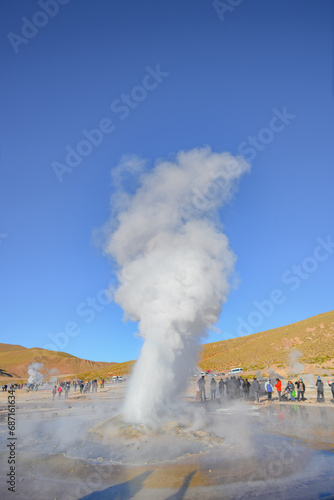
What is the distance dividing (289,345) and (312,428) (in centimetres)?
6864

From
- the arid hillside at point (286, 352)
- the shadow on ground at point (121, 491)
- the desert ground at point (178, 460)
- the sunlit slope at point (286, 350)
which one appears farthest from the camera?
the sunlit slope at point (286, 350)

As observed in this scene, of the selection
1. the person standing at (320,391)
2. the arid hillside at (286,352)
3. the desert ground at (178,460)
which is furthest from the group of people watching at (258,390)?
the arid hillside at (286,352)

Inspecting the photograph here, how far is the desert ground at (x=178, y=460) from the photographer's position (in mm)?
7438

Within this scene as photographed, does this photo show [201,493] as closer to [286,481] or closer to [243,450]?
[286,481]

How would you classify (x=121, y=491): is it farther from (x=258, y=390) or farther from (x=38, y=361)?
(x=38, y=361)

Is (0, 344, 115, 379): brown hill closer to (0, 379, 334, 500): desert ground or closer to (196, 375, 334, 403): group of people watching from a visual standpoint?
(196, 375, 334, 403): group of people watching

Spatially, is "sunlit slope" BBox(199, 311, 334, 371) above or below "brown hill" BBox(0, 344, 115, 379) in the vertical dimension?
above

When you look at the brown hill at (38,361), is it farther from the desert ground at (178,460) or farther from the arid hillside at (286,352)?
the desert ground at (178,460)

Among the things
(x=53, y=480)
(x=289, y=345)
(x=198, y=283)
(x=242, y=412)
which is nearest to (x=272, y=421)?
(x=242, y=412)

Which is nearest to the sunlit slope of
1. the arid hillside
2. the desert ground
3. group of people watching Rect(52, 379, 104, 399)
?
the arid hillside

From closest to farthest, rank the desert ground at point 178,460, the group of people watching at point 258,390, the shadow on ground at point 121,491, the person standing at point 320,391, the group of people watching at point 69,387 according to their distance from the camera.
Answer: the shadow on ground at point 121,491 < the desert ground at point 178,460 < the person standing at point 320,391 < the group of people watching at point 258,390 < the group of people watching at point 69,387

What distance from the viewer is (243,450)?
34.5ft

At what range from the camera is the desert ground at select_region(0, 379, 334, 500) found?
744 cm

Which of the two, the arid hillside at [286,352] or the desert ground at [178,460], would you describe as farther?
the arid hillside at [286,352]
